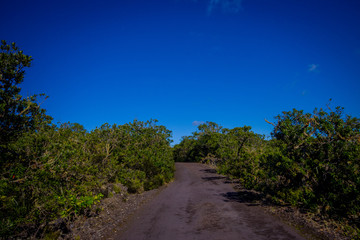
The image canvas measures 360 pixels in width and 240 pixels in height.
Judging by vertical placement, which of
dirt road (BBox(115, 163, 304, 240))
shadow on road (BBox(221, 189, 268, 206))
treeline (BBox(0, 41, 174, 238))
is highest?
treeline (BBox(0, 41, 174, 238))

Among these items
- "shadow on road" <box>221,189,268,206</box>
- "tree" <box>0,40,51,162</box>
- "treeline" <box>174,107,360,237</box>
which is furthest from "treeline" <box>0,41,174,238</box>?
"treeline" <box>174,107,360,237</box>

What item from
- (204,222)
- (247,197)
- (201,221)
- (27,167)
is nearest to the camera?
(27,167)

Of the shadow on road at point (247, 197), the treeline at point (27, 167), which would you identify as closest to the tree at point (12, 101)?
the treeline at point (27, 167)

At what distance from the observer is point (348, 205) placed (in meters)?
8.02

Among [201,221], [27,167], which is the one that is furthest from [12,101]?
[201,221]

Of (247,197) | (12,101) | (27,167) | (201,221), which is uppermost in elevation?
(12,101)

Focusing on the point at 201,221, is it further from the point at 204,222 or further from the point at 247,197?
the point at 247,197

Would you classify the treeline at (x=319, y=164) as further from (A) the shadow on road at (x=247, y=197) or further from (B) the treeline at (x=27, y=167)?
(B) the treeline at (x=27, y=167)

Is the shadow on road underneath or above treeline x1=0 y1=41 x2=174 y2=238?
underneath

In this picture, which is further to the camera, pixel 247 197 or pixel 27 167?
pixel 247 197

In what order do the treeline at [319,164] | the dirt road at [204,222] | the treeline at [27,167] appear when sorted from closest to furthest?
the treeline at [27,167]
the dirt road at [204,222]
the treeline at [319,164]

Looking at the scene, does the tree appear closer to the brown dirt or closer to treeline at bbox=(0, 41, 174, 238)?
treeline at bbox=(0, 41, 174, 238)

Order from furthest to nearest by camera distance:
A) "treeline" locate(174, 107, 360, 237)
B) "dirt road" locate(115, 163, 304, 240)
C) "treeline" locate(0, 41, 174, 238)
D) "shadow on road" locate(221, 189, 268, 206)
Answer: "shadow on road" locate(221, 189, 268, 206)
"treeline" locate(174, 107, 360, 237)
"dirt road" locate(115, 163, 304, 240)
"treeline" locate(0, 41, 174, 238)

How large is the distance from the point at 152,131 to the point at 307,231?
17486 mm
